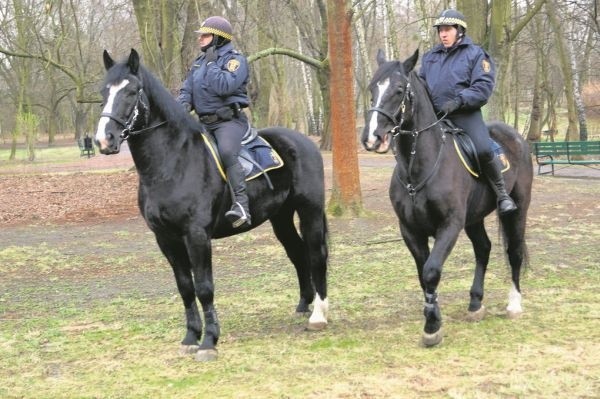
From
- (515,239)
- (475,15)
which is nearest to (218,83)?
(515,239)

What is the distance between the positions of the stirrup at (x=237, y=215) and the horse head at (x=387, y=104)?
1257 millimetres

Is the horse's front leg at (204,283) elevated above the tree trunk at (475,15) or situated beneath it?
situated beneath

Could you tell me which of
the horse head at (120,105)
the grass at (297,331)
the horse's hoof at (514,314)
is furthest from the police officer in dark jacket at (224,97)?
the horse's hoof at (514,314)

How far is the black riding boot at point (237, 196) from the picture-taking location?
5.66 meters

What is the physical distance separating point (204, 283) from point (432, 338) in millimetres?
1992

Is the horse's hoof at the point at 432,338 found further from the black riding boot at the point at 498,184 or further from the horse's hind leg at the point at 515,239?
the horse's hind leg at the point at 515,239

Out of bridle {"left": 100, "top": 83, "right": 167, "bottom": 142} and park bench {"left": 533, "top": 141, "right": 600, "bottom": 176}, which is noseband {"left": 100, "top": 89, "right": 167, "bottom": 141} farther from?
park bench {"left": 533, "top": 141, "right": 600, "bottom": 176}

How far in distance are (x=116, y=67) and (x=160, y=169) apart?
900 mm

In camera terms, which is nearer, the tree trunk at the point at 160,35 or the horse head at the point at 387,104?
the horse head at the point at 387,104

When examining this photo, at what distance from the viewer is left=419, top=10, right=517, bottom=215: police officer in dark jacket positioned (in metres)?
5.81

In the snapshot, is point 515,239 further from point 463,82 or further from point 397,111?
point 397,111

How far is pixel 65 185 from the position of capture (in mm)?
20406

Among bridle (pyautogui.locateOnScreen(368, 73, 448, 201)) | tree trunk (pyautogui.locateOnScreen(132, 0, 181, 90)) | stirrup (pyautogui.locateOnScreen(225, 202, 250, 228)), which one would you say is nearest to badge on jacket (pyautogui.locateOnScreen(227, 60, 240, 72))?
stirrup (pyautogui.locateOnScreen(225, 202, 250, 228))

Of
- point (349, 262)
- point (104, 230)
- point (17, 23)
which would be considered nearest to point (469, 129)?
point (349, 262)
